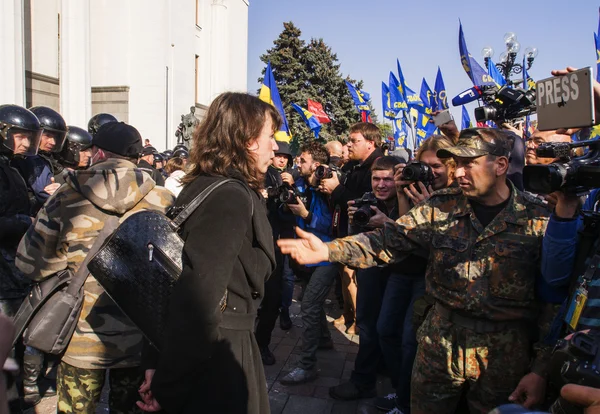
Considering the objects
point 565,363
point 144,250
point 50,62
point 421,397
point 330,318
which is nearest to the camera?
point 565,363

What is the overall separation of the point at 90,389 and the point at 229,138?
1.60 meters

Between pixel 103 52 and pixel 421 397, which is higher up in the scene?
pixel 103 52

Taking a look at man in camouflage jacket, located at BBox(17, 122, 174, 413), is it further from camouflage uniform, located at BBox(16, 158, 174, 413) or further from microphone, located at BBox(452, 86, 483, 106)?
microphone, located at BBox(452, 86, 483, 106)

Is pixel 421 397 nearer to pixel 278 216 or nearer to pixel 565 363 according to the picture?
pixel 565 363

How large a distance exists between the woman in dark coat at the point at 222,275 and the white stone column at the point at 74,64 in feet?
57.0

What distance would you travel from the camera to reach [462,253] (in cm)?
251

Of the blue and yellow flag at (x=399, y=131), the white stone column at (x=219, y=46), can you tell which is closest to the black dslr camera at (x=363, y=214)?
the blue and yellow flag at (x=399, y=131)

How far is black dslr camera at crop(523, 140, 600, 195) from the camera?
1.65m

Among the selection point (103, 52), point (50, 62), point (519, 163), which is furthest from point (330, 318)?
point (103, 52)

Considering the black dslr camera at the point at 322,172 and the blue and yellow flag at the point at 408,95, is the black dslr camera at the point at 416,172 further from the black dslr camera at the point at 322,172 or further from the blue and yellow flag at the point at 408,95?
the blue and yellow flag at the point at 408,95

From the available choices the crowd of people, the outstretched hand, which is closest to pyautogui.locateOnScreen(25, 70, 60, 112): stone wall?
the crowd of people

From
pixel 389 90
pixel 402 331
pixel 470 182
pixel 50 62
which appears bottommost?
pixel 402 331

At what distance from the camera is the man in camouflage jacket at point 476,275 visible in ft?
7.88

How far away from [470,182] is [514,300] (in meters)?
0.66
